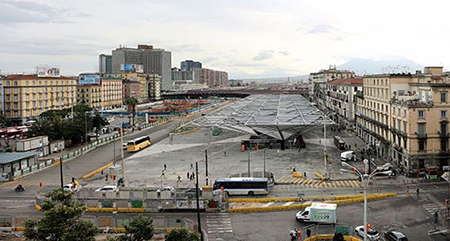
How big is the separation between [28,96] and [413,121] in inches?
3713

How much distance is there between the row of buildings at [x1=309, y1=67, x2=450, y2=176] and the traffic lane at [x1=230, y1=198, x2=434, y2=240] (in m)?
13.8

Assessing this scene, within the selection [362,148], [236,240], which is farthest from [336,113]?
[236,240]

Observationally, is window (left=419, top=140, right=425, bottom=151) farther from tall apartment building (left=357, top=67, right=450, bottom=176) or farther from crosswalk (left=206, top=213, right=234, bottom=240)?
crosswalk (left=206, top=213, right=234, bottom=240)

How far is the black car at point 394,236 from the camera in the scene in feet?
91.4

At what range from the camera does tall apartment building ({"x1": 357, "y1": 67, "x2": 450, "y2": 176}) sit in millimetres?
49281

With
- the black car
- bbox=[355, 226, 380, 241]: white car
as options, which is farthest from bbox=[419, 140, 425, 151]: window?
bbox=[355, 226, 380, 241]: white car

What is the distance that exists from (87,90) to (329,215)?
5643 inches

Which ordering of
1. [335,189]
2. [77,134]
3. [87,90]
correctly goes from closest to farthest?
[335,189] < [77,134] < [87,90]

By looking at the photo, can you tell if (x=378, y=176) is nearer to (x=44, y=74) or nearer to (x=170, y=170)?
(x=170, y=170)

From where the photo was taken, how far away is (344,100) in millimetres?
99188

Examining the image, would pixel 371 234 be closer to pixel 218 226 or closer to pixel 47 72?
pixel 218 226

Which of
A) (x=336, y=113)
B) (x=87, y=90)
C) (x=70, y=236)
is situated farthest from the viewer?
(x=87, y=90)

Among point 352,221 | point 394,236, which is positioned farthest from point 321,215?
point 394,236

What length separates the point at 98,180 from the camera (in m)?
50.9
